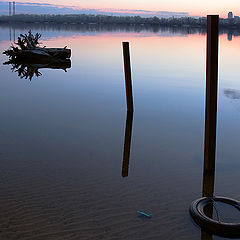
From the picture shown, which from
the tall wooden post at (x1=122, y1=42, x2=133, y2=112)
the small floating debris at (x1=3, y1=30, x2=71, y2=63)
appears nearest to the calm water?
the tall wooden post at (x1=122, y1=42, x2=133, y2=112)

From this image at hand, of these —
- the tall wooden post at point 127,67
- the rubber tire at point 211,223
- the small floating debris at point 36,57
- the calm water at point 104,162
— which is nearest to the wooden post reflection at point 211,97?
the calm water at point 104,162

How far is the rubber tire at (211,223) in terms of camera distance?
471cm

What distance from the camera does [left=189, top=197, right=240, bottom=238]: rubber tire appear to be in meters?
4.71

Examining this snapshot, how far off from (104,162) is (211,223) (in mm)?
2869

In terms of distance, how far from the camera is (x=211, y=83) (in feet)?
20.2

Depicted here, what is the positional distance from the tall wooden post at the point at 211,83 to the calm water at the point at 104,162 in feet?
2.28

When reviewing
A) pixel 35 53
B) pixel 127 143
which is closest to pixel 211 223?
pixel 127 143

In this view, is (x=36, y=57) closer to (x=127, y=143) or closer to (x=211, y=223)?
(x=127, y=143)

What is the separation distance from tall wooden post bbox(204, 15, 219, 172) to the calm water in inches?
27.3

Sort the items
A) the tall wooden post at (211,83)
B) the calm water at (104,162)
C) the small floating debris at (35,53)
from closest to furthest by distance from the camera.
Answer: the calm water at (104,162), the tall wooden post at (211,83), the small floating debris at (35,53)

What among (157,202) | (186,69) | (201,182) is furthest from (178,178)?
(186,69)

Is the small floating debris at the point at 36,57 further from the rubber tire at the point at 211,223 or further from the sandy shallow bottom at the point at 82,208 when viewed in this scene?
the rubber tire at the point at 211,223

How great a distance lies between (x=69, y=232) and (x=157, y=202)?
1.44 m

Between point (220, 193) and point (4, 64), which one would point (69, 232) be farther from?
point (4, 64)
